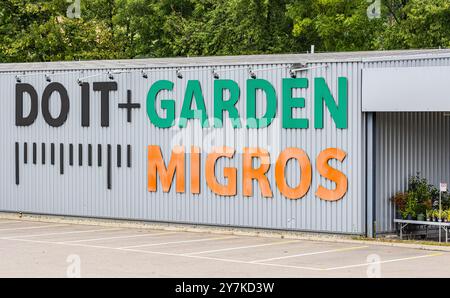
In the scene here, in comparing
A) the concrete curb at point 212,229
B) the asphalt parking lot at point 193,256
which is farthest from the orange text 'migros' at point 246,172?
the asphalt parking lot at point 193,256

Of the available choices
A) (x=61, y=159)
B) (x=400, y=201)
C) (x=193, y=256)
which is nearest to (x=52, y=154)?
(x=61, y=159)

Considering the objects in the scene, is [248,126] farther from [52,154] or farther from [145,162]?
[52,154]

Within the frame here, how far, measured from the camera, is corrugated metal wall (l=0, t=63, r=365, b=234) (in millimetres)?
27172

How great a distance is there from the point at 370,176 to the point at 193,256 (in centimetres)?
549

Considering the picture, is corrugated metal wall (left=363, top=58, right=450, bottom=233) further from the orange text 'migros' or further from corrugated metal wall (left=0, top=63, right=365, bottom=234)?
the orange text 'migros'

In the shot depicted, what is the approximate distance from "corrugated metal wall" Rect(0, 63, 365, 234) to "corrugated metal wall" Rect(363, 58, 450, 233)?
0.59 metres

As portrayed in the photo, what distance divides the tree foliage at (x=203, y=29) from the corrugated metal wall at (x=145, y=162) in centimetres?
2318

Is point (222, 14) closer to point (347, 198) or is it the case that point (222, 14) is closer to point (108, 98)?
point (108, 98)

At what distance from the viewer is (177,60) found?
1293 inches

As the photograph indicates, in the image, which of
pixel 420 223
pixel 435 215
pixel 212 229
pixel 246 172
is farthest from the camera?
pixel 212 229

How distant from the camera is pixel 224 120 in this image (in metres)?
29.2

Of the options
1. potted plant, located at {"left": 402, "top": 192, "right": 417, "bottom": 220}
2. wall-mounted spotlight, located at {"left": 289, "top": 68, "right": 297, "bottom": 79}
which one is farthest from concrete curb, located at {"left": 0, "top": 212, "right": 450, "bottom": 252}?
wall-mounted spotlight, located at {"left": 289, "top": 68, "right": 297, "bottom": 79}

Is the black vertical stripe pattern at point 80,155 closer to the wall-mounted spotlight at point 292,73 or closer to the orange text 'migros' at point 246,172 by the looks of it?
the orange text 'migros' at point 246,172
